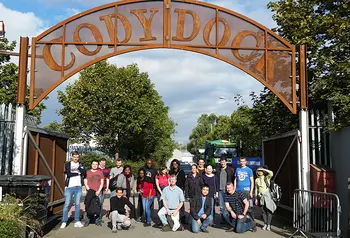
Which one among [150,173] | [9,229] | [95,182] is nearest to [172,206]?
[150,173]

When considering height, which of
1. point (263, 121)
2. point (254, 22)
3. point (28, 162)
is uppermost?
point (254, 22)

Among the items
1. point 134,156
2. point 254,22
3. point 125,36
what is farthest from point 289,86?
point 134,156

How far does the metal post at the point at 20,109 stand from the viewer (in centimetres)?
966

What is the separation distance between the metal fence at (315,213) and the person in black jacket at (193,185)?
237 centimetres

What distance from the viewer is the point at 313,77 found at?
1252cm

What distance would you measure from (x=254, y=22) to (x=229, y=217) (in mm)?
5086

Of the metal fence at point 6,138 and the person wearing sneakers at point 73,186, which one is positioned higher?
the metal fence at point 6,138

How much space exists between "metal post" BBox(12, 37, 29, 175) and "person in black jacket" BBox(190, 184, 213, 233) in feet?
13.7

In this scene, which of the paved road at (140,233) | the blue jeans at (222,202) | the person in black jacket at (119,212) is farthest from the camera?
the blue jeans at (222,202)

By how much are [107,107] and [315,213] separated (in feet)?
76.5

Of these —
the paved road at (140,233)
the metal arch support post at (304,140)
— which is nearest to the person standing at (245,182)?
the paved road at (140,233)

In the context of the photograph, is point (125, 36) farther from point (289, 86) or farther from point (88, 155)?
point (88, 155)

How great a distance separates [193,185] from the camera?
34.7ft

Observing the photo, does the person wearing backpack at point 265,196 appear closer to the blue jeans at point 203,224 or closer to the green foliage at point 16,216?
the blue jeans at point 203,224
